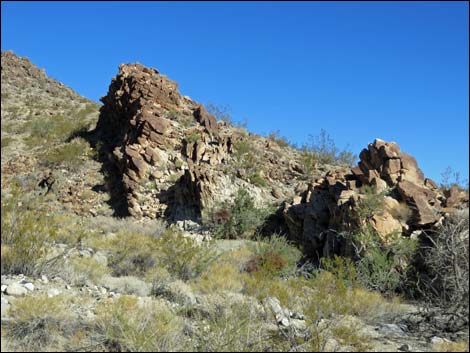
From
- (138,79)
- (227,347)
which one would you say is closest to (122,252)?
(227,347)

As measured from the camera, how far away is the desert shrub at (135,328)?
4613mm

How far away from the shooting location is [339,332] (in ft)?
17.3

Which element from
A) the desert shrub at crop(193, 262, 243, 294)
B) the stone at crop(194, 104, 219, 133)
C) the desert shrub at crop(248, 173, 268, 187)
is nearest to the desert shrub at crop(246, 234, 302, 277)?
the desert shrub at crop(193, 262, 243, 294)

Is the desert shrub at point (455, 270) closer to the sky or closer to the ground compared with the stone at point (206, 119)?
closer to the ground

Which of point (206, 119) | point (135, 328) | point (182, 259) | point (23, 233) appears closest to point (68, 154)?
point (206, 119)

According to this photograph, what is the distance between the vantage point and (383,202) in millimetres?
9719

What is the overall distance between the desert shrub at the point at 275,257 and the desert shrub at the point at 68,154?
6.47 meters

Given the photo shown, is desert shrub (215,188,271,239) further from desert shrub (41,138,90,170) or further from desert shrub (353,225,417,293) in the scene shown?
desert shrub (41,138,90,170)

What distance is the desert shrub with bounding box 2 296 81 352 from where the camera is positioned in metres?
4.70

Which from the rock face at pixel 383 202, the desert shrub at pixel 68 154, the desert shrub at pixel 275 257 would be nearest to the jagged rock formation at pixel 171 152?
the desert shrub at pixel 68 154

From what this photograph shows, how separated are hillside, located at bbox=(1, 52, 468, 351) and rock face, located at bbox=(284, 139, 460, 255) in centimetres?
4

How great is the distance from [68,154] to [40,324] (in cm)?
1152

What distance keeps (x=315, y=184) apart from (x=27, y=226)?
364 inches

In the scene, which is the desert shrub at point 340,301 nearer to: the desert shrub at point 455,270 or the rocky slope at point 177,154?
the desert shrub at point 455,270
